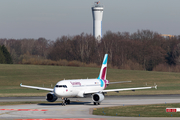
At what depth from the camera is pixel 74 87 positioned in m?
42.3

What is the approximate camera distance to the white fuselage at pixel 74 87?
40.5 m

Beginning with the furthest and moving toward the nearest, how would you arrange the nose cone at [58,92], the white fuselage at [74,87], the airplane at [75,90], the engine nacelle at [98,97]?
the engine nacelle at [98,97]
the airplane at [75,90]
the white fuselage at [74,87]
the nose cone at [58,92]

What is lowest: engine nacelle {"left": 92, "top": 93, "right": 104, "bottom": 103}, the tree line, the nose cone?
engine nacelle {"left": 92, "top": 93, "right": 104, "bottom": 103}

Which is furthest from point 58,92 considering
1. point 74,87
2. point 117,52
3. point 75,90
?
point 117,52

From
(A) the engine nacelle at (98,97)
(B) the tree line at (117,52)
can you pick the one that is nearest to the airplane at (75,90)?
(A) the engine nacelle at (98,97)

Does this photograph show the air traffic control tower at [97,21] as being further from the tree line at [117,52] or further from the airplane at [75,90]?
the airplane at [75,90]

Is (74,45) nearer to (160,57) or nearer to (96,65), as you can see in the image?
(96,65)

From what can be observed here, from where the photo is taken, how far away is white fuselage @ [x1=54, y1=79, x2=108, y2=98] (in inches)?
1594

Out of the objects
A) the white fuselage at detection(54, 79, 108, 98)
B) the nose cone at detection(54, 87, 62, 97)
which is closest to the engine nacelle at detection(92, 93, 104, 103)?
the white fuselage at detection(54, 79, 108, 98)

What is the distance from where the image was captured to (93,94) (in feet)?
141

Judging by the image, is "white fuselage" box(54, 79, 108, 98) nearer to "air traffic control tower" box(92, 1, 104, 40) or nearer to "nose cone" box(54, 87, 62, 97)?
"nose cone" box(54, 87, 62, 97)

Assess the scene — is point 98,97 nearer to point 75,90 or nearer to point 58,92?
point 75,90

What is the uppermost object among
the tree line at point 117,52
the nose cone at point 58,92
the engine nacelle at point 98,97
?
the tree line at point 117,52

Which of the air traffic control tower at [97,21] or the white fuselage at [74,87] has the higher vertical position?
the air traffic control tower at [97,21]
